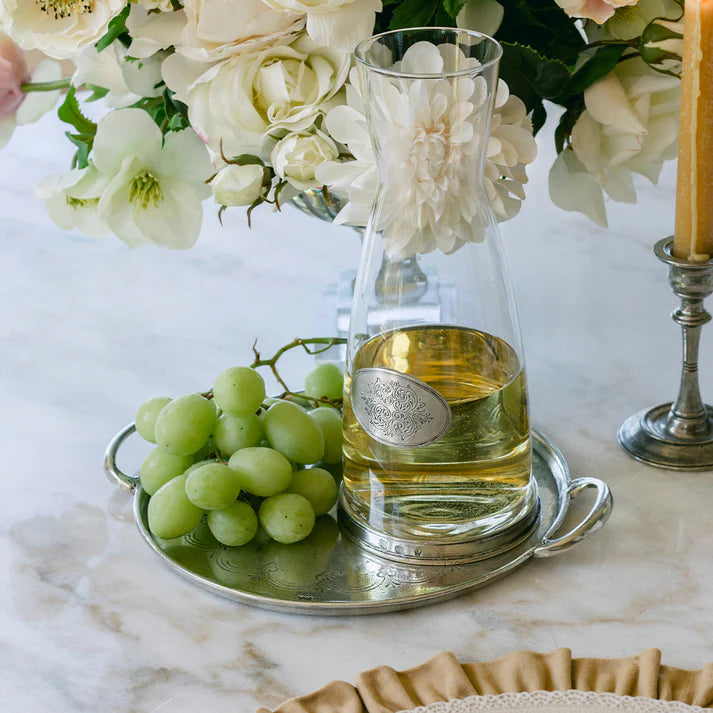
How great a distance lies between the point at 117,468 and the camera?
2.28 ft

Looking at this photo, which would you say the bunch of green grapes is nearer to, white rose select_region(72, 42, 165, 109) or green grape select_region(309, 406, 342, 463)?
green grape select_region(309, 406, 342, 463)

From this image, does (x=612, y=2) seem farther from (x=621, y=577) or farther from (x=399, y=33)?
(x=621, y=577)

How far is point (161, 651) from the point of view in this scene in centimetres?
56

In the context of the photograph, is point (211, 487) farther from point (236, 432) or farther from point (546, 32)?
point (546, 32)

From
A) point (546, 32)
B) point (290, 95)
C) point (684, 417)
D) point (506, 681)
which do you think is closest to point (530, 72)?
point (546, 32)

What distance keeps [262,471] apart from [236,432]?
0.04 m

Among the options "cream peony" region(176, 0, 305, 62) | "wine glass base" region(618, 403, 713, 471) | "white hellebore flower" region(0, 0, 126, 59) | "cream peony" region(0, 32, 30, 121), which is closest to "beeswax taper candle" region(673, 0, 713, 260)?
"wine glass base" region(618, 403, 713, 471)

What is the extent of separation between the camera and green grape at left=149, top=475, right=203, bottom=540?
61cm

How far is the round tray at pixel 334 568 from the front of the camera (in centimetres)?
58

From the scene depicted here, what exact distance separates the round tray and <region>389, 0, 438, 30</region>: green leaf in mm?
292

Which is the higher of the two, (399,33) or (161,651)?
(399,33)

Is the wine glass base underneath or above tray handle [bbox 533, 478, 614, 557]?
underneath

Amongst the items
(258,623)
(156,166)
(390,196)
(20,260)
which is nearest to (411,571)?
(258,623)

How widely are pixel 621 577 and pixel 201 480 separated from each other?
9.6 inches
